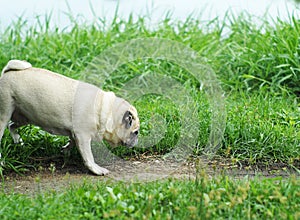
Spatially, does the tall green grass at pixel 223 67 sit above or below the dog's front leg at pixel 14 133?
above

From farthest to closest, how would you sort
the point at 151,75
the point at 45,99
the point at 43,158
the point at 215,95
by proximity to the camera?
the point at 151,75
the point at 215,95
the point at 43,158
the point at 45,99

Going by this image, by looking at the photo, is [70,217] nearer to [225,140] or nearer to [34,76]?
[34,76]

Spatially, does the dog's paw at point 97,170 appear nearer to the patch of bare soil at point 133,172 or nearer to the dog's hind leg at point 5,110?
the patch of bare soil at point 133,172

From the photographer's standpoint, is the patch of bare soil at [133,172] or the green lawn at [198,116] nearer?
the green lawn at [198,116]

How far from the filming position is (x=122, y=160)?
5934mm

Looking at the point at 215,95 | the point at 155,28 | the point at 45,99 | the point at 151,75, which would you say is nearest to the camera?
the point at 45,99

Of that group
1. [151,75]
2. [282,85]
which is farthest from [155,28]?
[282,85]

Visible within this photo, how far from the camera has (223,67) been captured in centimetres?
859

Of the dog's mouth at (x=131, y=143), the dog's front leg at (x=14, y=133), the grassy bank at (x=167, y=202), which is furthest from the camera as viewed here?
the dog's front leg at (x=14, y=133)

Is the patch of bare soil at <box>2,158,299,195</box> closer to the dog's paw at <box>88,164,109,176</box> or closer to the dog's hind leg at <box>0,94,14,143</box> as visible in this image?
the dog's paw at <box>88,164,109,176</box>

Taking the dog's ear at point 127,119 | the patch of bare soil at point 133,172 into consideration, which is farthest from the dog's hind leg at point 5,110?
the dog's ear at point 127,119

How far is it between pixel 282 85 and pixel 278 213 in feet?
13.6

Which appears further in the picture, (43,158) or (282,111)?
(282,111)

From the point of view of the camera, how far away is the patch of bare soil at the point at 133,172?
17.1ft
